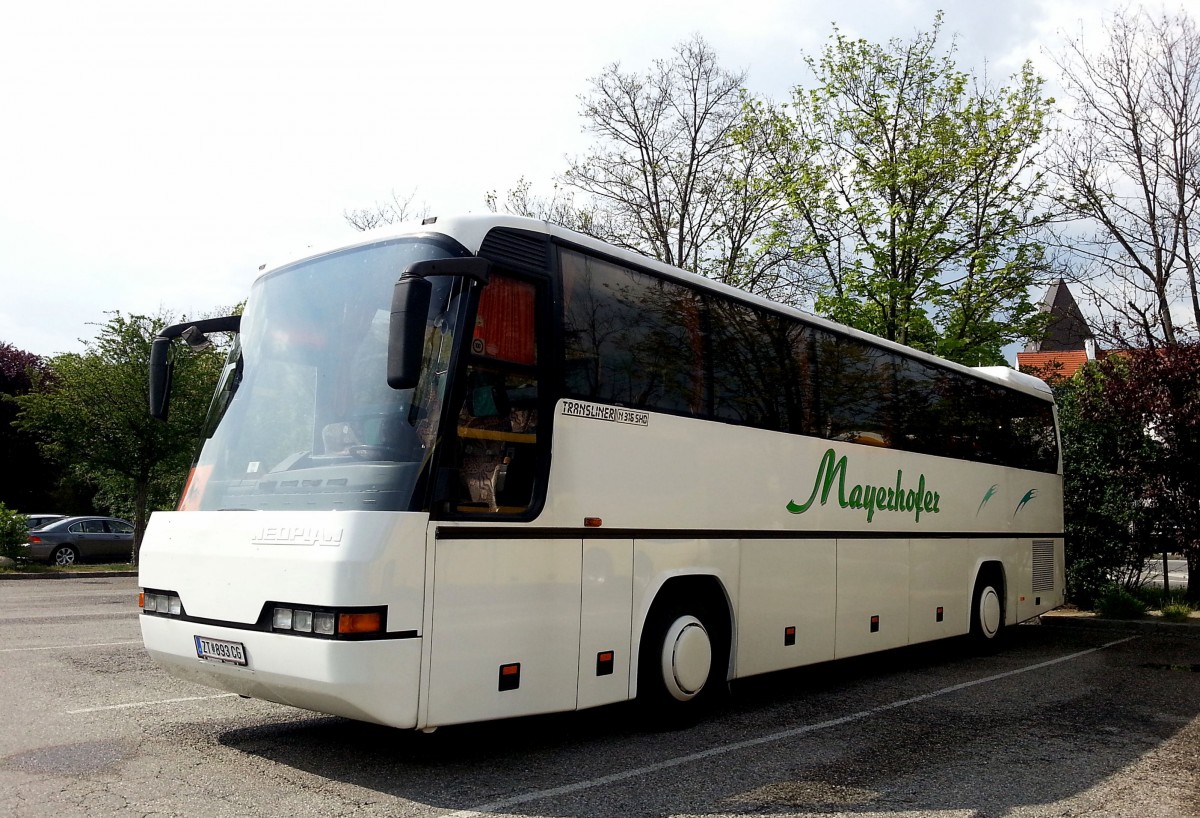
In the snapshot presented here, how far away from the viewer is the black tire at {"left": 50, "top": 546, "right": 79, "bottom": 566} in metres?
27.0

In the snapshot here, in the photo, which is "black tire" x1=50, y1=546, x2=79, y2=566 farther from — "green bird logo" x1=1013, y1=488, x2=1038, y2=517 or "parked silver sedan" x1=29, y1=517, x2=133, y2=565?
"green bird logo" x1=1013, y1=488, x2=1038, y2=517

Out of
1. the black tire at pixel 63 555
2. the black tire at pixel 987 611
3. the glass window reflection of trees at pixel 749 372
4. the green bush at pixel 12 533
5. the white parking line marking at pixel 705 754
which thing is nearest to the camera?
the white parking line marking at pixel 705 754

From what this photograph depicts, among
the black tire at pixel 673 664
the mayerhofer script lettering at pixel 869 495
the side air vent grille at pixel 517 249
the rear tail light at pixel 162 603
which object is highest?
the side air vent grille at pixel 517 249

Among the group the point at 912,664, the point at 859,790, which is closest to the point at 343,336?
the point at 859,790

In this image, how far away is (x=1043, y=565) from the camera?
557 inches

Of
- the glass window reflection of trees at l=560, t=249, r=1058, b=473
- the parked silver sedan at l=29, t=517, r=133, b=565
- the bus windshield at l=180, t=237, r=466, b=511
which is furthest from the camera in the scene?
the parked silver sedan at l=29, t=517, r=133, b=565

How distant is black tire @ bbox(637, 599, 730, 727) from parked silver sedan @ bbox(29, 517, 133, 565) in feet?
77.8

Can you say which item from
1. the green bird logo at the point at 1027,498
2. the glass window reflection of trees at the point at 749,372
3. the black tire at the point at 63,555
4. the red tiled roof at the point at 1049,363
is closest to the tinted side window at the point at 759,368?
the glass window reflection of trees at the point at 749,372

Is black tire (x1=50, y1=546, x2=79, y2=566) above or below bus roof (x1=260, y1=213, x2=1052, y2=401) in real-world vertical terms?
below

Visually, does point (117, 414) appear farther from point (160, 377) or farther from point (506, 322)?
point (506, 322)

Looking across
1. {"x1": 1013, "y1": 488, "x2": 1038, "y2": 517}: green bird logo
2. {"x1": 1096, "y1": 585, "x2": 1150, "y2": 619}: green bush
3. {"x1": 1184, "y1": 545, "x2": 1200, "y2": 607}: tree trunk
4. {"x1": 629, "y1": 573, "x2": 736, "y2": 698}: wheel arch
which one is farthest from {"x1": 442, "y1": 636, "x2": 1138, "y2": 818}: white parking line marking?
{"x1": 1184, "y1": 545, "x2": 1200, "y2": 607}: tree trunk

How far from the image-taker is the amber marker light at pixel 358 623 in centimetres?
537

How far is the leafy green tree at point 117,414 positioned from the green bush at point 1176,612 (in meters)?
22.4

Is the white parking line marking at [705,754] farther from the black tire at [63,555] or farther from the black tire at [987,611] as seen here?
Answer: the black tire at [63,555]
